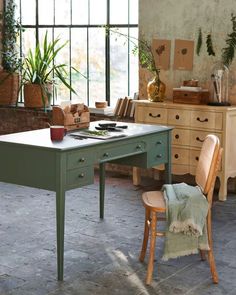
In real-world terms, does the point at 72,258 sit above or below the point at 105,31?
below

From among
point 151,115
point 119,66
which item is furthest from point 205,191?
point 119,66

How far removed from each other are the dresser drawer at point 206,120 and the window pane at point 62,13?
2.69 metres

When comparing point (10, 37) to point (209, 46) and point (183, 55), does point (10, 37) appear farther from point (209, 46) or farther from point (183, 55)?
point (209, 46)

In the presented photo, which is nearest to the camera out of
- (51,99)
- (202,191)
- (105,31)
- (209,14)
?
(202,191)

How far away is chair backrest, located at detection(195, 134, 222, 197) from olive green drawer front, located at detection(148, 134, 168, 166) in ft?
2.83

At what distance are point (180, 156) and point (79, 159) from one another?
2.61 metres

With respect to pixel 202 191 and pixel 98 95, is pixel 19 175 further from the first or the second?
pixel 98 95

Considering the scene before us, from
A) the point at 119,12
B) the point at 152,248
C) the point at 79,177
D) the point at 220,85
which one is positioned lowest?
the point at 152,248

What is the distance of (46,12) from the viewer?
8.90m

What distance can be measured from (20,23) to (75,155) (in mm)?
5002

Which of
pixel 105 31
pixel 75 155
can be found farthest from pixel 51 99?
pixel 75 155

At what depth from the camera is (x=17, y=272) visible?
4.63 metres

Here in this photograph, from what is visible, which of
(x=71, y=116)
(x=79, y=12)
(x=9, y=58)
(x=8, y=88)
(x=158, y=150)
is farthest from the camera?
(x=9, y=58)

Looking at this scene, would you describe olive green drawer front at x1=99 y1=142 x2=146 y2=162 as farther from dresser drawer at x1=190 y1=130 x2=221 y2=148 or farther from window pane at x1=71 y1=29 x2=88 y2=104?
window pane at x1=71 y1=29 x2=88 y2=104
